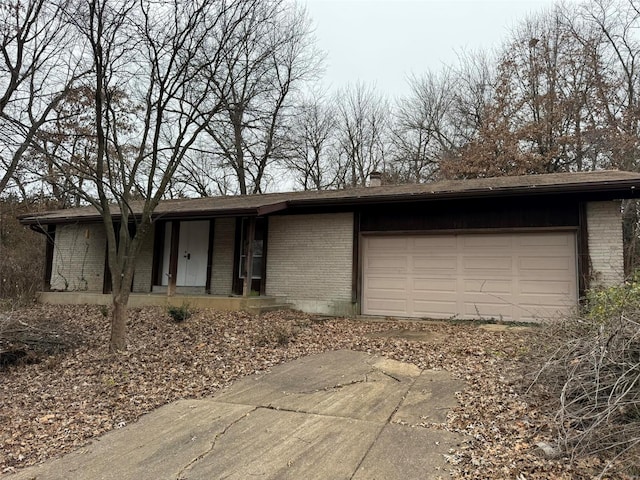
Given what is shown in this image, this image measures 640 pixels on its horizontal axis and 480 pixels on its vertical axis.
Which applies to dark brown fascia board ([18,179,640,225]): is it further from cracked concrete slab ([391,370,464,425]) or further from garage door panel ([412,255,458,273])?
cracked concrete slab ([391,370,464,425])

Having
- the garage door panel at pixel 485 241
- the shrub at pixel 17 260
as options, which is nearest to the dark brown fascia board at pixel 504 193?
the garage door panel at pixel 485 241

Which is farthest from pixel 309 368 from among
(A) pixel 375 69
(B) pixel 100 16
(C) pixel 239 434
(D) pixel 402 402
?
(A) pixel 375 69

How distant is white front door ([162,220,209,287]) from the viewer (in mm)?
12477

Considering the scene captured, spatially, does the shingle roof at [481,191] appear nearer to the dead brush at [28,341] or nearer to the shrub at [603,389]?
the dead brush at [28,341]

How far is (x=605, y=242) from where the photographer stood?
8.46 meters

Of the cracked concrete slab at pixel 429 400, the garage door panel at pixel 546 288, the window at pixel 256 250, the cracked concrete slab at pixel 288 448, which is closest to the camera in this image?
the cracked concrete slab at pixel 288 448

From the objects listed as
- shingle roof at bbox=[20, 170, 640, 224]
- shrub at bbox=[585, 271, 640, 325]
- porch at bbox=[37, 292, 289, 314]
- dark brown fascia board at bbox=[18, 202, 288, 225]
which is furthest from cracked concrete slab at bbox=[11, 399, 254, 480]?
porch at bbox=[37, 292, 289, 314]

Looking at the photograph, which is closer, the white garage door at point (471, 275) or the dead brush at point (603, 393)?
the dead brush at point (603, 393)

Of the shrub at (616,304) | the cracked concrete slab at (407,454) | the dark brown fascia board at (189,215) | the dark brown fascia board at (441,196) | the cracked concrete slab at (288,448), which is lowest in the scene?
the cracked concrete slab at (288,448)

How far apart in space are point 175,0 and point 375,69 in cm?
Answer: 1836

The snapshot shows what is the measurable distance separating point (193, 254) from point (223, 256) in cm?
107

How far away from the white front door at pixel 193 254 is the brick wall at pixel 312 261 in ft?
7.22

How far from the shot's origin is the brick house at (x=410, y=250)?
8.62 meters

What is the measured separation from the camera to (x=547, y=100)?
1798cm
